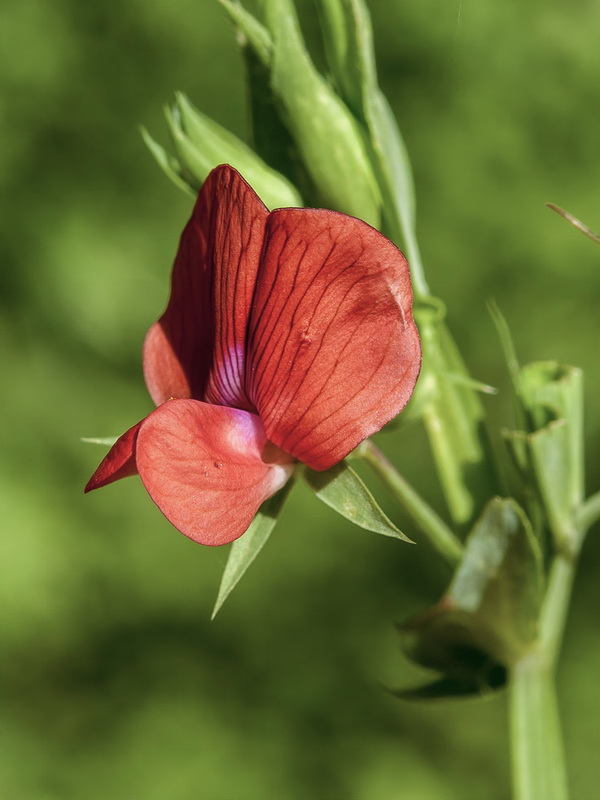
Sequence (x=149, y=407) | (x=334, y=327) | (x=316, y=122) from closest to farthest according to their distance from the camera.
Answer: (x=334, y=327) → (x=316, y=122) → (x=149, y=407)

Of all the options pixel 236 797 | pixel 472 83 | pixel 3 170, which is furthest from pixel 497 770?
pixel 3 170

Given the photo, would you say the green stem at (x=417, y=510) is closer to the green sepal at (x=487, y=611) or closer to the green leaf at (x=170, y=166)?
the green sepal at (x=487, y=611)

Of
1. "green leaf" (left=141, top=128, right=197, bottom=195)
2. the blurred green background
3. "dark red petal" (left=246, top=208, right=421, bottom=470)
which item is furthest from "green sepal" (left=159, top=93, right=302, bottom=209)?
the blurred green background

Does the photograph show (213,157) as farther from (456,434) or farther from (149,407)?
(149,407)

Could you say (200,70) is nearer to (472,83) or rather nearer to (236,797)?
(472,83)

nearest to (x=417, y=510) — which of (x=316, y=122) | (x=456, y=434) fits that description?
(x=456, y=434)

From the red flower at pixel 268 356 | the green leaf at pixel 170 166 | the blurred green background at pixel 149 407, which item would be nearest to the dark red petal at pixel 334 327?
the red flower at pixel 268 356

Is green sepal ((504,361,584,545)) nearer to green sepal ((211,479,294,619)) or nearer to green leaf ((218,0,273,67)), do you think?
green sepal ((211,479,294,619))
